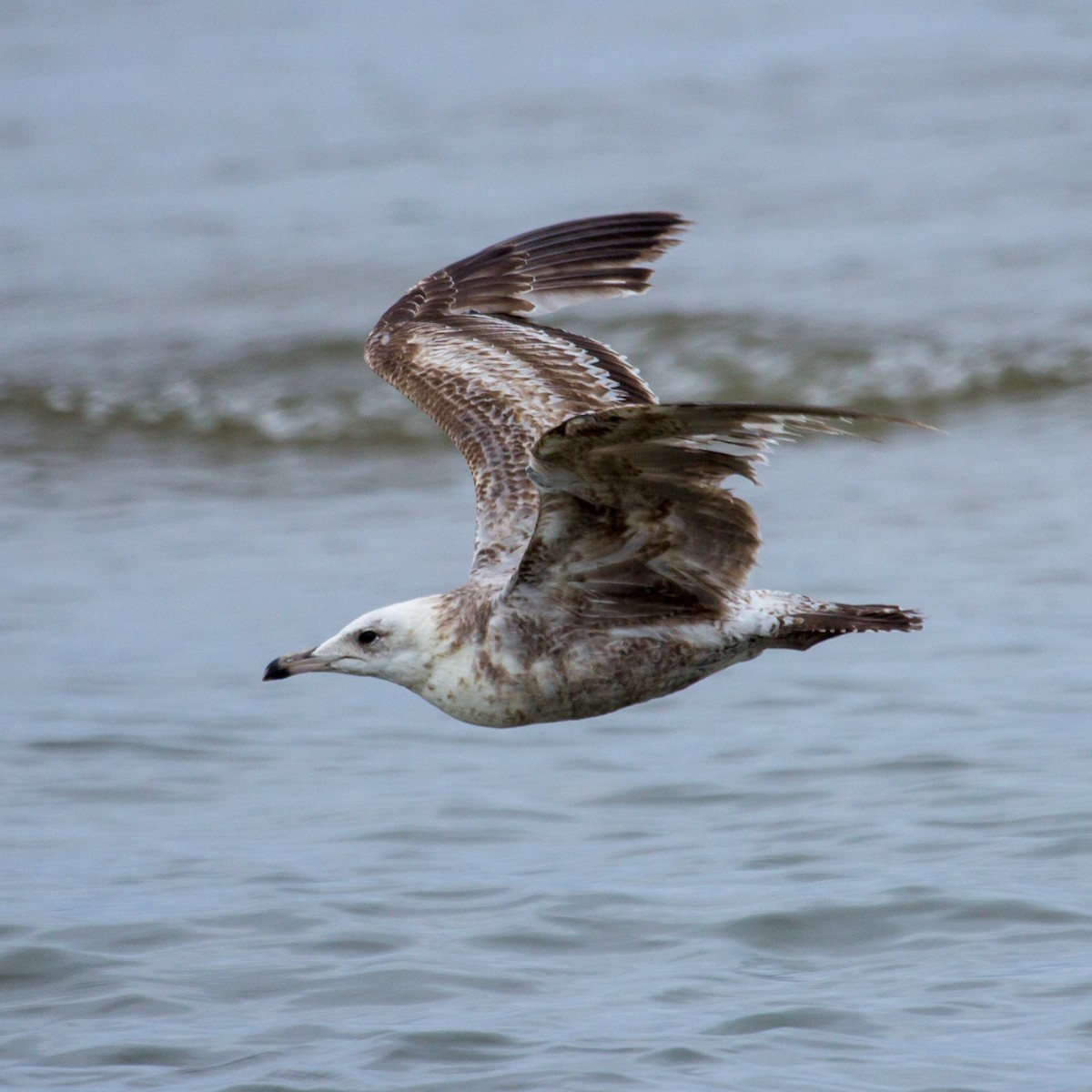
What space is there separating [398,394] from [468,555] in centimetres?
439

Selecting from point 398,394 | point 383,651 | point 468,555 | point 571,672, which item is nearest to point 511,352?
point 383,651

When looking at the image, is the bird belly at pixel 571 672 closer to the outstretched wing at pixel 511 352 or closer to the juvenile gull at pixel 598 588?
the juvenile gull at pixel 598 588

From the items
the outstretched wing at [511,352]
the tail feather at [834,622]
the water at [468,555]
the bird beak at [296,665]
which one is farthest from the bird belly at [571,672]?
the water at [468,555]

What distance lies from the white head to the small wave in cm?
830

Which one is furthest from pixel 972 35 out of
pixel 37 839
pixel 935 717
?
pixel 37 839

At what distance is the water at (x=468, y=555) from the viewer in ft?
21.8

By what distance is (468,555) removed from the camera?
444 inches

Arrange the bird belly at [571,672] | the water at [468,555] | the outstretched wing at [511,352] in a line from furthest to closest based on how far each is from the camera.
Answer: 1. the outstretched wing at [511,352]
2. the water at [468,555]
3. the bird belly at [571,672]

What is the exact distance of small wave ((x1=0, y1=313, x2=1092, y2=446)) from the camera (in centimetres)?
1526

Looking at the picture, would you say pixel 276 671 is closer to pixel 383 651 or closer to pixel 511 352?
pixel 383 651

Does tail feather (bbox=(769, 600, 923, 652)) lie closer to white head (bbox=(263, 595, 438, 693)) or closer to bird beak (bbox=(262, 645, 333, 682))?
white head (bbox=(263, 595, 438, 693))

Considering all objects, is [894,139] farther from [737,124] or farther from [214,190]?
[214,190]

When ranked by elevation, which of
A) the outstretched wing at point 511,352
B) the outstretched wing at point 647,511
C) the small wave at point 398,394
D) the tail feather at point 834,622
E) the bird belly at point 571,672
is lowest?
the bird belly at point 571,672

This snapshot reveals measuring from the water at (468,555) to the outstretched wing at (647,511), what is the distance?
1.19 metres
